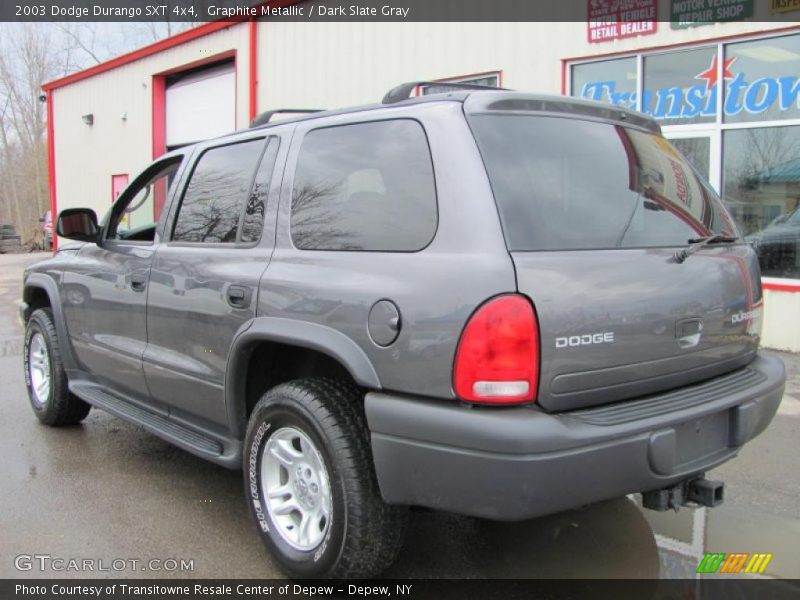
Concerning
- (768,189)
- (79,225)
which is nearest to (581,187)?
(79,225)

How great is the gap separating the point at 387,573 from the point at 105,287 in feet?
7.76

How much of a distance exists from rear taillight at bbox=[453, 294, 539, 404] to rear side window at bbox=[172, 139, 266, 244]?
4.36 feet

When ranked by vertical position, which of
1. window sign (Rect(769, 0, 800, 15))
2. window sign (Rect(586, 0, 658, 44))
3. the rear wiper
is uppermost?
window sign (Rect(586, 0, 658, 44))

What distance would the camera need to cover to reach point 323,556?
273 centimetres

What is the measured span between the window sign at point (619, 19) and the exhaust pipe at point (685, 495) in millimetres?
6555

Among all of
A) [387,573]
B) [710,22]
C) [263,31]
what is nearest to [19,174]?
[263,31]

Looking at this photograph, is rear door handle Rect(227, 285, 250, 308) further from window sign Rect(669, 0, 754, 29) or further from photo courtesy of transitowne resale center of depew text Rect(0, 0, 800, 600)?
window sign Rect(669, 0, 754, 29)

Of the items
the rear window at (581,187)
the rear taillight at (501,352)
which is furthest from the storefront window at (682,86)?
the rear taillight at (501,352)

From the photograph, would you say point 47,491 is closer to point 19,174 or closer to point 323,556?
point 323,556

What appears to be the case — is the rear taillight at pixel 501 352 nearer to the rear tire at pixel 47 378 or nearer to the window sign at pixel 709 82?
the rear tire at pixel 47 378

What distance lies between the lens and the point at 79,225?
4.39 metres

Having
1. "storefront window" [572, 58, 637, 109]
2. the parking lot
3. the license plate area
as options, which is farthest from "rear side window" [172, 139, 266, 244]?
"storefront window" [572, 58, 637, 109]

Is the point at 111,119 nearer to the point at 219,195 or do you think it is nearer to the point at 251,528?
the point at 219,195

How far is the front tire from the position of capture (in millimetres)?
2635
